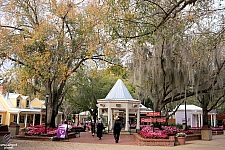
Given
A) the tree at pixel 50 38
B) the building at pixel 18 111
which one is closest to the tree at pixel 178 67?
the tree at pixel 50 38

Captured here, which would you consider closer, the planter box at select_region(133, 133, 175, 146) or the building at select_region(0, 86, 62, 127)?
the planter box at select_region(133, 133, 175, 146)

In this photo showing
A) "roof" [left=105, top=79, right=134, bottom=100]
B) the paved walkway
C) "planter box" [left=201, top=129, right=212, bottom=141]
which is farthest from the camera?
"roof" [left=105, top=79, right=134, bottom=100]

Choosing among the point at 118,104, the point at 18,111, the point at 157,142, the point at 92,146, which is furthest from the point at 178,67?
the point at 18,111

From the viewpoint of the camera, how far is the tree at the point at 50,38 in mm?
15062

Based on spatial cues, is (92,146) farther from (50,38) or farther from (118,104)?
(118,104)

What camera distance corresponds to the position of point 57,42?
15914 mm

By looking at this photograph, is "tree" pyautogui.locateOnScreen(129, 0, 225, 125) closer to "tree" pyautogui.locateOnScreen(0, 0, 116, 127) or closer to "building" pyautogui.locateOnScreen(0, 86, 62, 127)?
"tree" pyautogui.locateOnScreen(0, 0, 116, 127)

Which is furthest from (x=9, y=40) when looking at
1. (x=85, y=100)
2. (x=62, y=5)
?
(x=85, y=100)

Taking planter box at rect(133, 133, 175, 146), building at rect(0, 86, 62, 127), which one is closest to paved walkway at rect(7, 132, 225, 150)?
planter box at rect(133, 133, 175, 146)

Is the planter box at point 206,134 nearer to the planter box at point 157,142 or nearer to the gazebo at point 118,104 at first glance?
the planter box at point 157,142

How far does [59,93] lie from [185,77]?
352 inches

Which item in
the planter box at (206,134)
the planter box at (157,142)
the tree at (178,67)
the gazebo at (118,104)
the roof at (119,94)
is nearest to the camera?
the planter box at (157,142)

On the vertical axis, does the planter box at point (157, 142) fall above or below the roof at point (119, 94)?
below

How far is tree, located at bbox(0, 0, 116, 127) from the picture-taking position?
15062mm
